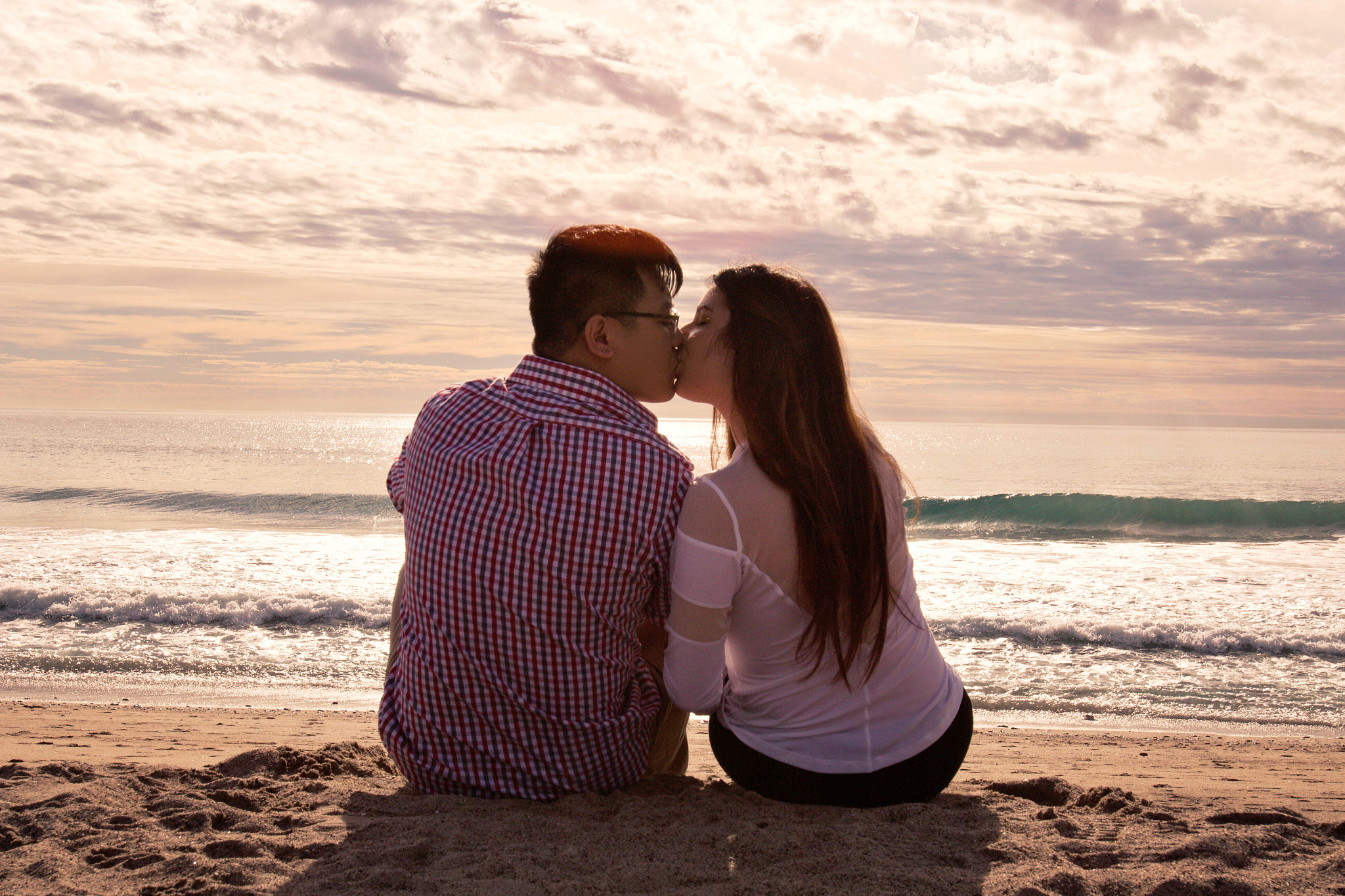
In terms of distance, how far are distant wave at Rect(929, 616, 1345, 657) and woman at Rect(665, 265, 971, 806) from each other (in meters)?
5.10

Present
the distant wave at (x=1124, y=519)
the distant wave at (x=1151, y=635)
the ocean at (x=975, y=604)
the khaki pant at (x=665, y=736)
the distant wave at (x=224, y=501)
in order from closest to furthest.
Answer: the khaki pant at (x=665, y=736), the ocean at (x=975, y=604), the distant wave at (x=1151, y=635), the distant wave at (x=1124, y=519), the distant wave at (x=224, y=501)

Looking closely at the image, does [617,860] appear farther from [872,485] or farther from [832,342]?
[832,342]

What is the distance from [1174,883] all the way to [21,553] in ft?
38.4

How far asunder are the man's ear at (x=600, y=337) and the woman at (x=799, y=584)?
0.22 meters

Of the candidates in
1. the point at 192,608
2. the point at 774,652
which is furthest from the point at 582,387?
the point at 192,608

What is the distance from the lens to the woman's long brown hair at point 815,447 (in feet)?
6.82

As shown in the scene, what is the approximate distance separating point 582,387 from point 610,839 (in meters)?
1.09

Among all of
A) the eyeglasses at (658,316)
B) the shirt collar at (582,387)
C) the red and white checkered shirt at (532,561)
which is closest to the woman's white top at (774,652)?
the red and white checkered shirt at (532,561)

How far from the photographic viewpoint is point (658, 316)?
2.24 meters

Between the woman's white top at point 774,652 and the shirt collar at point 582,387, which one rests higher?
the shirt collar at point 582,387

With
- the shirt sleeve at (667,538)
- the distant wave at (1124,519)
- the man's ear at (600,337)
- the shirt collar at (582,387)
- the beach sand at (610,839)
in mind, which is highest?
the man's ear at (600,337)

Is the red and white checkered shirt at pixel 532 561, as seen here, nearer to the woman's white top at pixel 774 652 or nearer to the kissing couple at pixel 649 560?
the kissing couple at pixel 649 560

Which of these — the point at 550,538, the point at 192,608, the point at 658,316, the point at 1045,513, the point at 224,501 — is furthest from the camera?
the point at 224,501

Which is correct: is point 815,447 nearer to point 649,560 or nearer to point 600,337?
point 649,560
